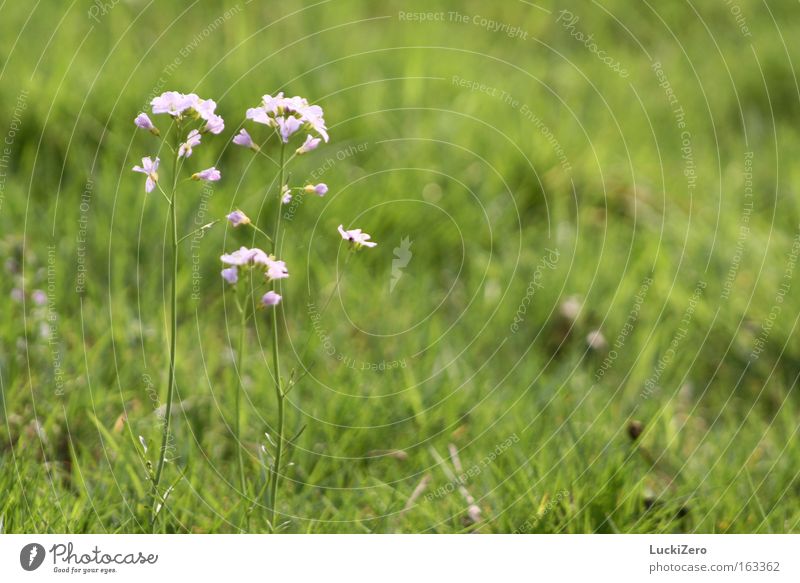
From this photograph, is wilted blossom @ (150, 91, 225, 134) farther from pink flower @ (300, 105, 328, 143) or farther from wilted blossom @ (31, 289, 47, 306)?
wilted blossom @ (31, 289, 47, 306)

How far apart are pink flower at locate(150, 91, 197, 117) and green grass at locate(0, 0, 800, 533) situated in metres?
0.56

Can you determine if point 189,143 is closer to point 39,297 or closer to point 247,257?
point 247,257

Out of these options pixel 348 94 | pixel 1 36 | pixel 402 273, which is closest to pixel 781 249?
pixel 402 273

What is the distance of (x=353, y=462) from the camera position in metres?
2.03

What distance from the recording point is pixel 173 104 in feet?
5.10

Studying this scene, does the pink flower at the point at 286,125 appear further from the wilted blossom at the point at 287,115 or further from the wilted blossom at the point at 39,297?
the wilted blossom at the point at 39,297

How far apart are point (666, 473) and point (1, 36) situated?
2.12 m

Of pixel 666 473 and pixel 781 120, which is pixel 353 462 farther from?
pixel 781 120

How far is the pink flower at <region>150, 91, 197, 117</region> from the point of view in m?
1.55

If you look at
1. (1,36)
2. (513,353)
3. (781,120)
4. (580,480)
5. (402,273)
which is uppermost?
(1,36)

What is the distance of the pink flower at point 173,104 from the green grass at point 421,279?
561 mm

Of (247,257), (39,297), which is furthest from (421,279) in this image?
(247,257)

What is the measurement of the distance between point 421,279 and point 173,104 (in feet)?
3.41

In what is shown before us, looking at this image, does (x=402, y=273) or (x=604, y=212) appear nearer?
(x=402, y=273)
